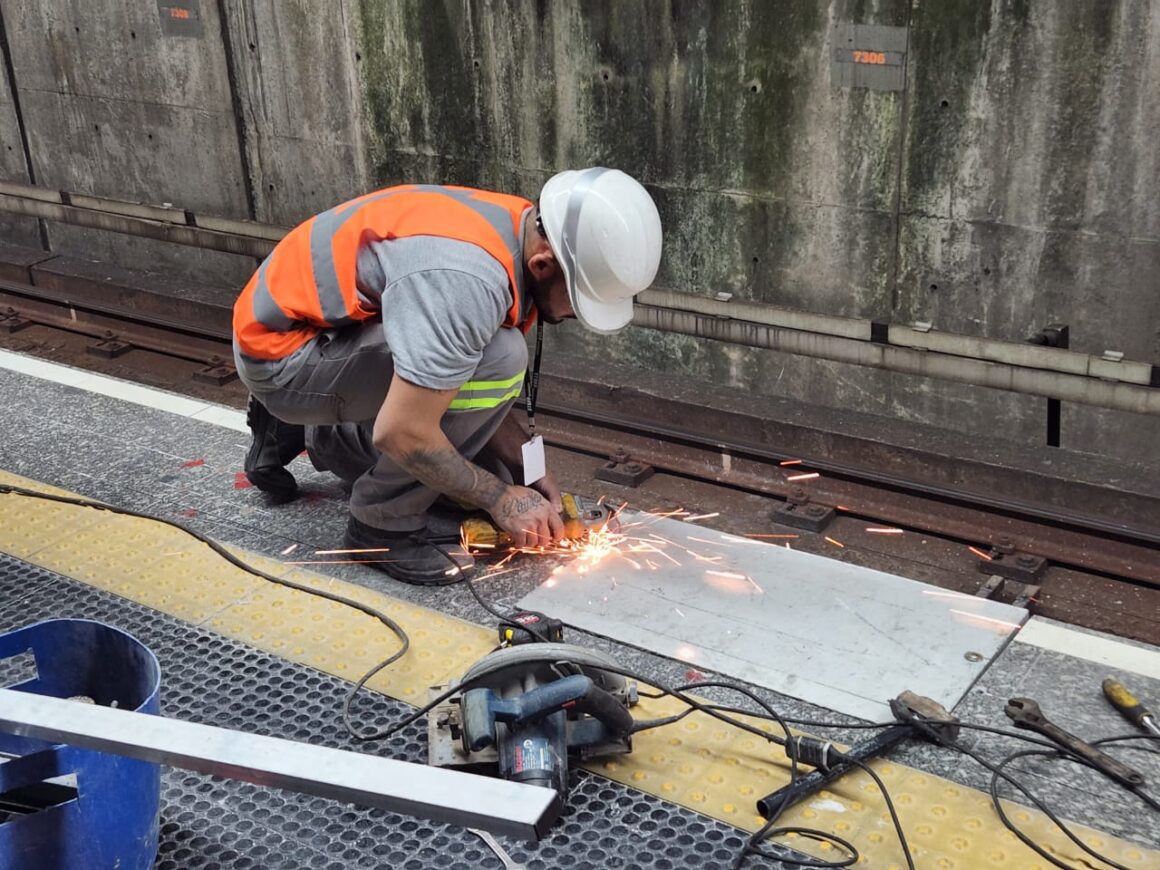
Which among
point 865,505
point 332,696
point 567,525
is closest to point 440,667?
point 332,696

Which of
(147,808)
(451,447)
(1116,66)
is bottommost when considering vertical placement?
(147,808)

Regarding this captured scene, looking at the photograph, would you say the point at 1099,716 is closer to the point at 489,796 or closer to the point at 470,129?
the point at 489,796

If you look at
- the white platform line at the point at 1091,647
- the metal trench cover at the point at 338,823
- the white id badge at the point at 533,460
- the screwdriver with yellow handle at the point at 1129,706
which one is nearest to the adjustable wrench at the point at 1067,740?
the screwdriver with yellow handle at the point at 1129,706

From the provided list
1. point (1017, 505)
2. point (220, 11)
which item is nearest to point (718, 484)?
point (1017, 505)

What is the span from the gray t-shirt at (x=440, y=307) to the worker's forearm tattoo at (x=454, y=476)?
29 centimetres

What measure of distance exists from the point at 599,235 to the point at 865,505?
1.86m

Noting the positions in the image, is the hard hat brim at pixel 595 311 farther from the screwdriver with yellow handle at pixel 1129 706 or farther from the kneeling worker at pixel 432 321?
the screwdriver with yellow handle at pixel 1129 706

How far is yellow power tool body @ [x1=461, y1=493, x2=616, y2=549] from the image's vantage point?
14.0ft

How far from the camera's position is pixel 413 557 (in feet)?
13.9

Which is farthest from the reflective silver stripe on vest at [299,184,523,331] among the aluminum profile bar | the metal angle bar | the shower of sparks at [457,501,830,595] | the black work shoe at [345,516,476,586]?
the aluminum profile bar

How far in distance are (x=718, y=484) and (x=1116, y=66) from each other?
2.27 meters

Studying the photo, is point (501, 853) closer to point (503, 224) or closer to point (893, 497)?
point (503, 224)

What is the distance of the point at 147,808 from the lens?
2859 millimetres

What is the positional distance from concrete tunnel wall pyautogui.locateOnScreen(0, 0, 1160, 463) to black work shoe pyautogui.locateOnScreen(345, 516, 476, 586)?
2.80 metres
